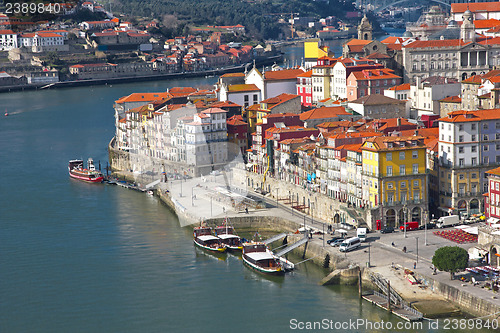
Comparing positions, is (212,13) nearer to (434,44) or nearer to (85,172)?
(434,44)

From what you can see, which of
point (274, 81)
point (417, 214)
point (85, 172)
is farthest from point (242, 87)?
point (417, 214)

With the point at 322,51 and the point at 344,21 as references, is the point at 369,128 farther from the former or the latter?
the point at 344,21

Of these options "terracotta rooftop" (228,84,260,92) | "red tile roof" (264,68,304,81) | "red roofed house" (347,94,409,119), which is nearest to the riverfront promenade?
"red roofed house" (347,94,409,119)

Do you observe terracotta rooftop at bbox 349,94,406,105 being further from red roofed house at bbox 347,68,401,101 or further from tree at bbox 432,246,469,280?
tree at bbox 432,246,469,280

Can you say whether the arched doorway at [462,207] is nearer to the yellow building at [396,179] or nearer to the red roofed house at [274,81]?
the yellow building at [396,179]

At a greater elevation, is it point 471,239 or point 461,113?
point 461,113

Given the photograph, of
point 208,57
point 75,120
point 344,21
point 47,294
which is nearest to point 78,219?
point 47,294
